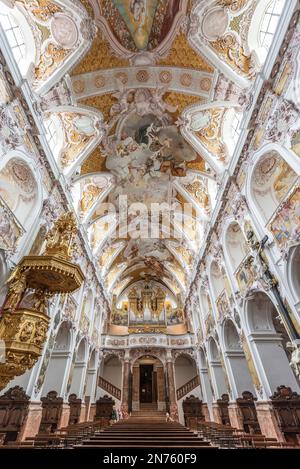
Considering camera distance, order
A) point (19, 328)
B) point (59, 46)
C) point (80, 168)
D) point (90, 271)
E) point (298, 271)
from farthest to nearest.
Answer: point (90, 271)
point (80, 168)
point (59, 46)
point (298, 271)
point (19, 328)

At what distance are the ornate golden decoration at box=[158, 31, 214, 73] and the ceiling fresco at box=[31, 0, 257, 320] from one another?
0.04 meters

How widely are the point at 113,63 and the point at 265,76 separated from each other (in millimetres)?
5947

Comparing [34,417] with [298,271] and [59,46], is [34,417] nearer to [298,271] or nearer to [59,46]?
[298,271]

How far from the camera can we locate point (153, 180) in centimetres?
1403

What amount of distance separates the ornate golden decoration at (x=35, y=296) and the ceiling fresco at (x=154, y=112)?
Answer: 15.8 ft

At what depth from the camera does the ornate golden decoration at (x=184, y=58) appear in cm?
873

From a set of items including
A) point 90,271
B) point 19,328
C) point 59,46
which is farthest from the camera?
point 90,271

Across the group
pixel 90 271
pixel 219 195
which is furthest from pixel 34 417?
pixel 219 195

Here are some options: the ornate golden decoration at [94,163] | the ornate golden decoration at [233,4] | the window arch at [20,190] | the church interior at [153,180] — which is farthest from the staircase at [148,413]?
the ornate golden decoration at [233,4]

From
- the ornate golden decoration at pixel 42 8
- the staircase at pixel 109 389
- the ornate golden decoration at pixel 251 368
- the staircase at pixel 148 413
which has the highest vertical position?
the ornate golden decoration at pixel 42 8

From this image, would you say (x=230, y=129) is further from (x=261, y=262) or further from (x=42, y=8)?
(x=42, y=8)

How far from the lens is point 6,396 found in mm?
7594

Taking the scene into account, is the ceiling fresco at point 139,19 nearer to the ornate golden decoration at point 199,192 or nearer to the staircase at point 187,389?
the ornate golden decoration at point 199,192

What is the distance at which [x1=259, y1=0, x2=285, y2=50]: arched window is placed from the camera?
732 cm
